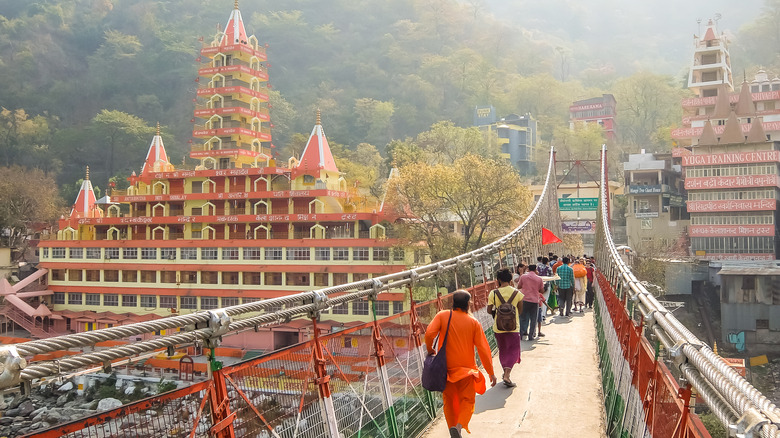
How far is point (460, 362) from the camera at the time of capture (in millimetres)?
4387

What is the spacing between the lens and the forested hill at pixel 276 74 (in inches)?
2677

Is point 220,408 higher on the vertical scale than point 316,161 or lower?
lower

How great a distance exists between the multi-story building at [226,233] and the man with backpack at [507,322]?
23.9 metres

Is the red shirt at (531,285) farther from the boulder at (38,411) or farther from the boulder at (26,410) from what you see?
the boulder at (26,410)

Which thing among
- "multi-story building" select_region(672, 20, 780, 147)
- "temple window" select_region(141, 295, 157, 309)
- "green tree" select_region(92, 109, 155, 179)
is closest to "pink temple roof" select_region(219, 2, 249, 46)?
"temple window" select_region(141, 295, 157, 309)

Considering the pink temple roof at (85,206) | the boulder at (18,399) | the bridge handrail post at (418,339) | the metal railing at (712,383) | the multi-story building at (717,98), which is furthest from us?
the multi-story building at (717,98)

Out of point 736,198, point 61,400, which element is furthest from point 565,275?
point 736,198

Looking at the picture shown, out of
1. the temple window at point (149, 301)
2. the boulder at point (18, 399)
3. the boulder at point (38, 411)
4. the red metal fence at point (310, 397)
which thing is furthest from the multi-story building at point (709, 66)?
the boulder at point (18, 399)

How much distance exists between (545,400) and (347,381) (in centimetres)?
242

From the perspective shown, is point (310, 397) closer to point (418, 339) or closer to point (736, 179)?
point (418, 339)

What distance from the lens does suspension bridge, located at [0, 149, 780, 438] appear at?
7.15 feet

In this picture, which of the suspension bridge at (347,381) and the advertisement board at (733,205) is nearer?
the suspension bridge at (347,381)

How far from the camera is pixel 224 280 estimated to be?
35.4 meters

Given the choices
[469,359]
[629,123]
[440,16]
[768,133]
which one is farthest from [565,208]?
[440,16]
